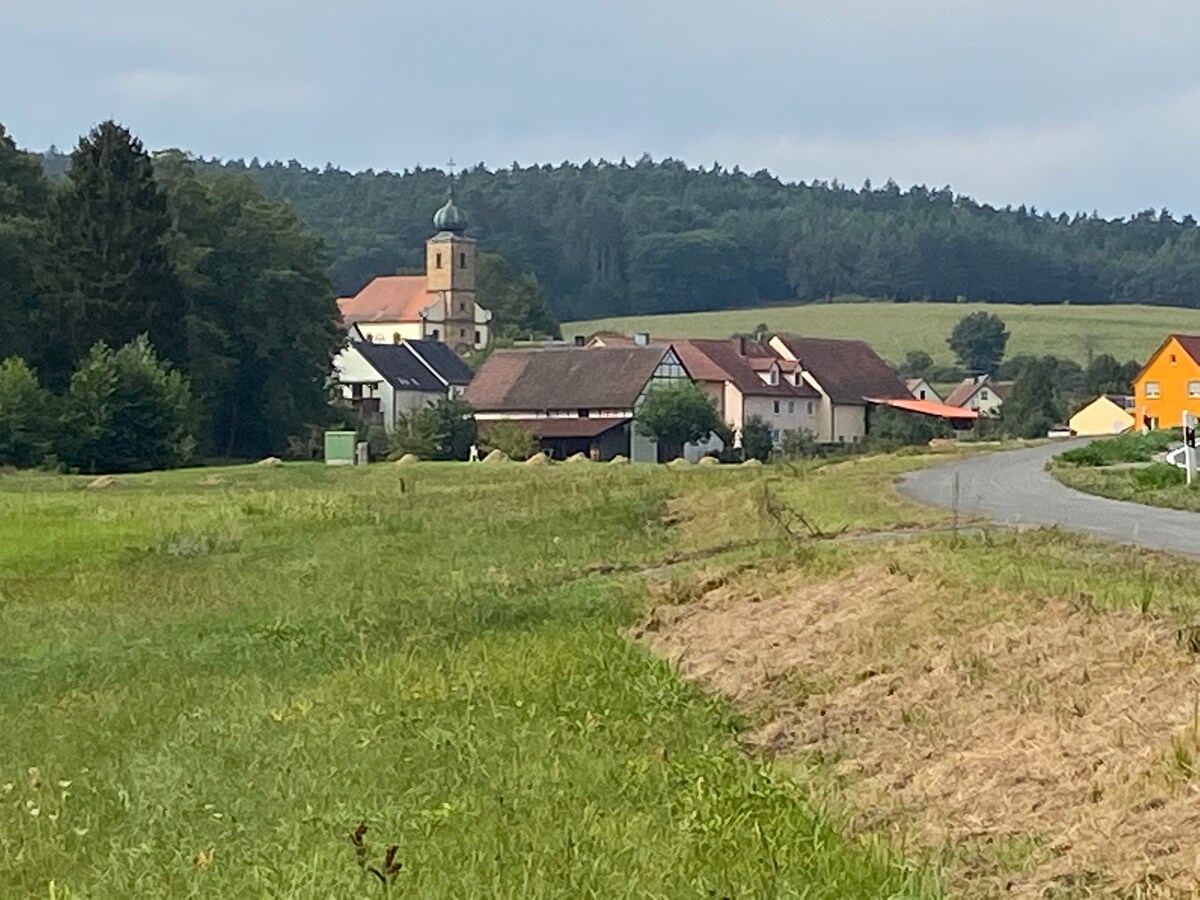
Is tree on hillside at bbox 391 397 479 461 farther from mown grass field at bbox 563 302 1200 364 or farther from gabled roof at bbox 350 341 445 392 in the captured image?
mown grass field at bbox 563 302 1200 364

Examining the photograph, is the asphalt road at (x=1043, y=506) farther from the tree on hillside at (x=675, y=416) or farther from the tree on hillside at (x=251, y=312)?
the tree on hillside at (x=675, y=416)

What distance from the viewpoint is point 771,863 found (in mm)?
9047

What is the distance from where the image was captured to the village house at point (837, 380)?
112125 mm

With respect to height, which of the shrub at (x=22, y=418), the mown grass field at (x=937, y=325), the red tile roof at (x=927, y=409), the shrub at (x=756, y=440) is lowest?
the shrub at (x=756, y=440)

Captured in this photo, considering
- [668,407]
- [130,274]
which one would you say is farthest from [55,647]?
[668,407]

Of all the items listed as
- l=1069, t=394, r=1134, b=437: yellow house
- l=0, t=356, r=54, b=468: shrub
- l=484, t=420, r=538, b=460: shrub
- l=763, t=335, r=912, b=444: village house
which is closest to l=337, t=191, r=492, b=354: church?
l=763, t=335, r=912, b=444: village house

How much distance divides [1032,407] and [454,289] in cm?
7203

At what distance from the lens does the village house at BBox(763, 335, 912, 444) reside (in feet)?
368

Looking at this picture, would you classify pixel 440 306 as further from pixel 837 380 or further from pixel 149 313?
pixel 149 313

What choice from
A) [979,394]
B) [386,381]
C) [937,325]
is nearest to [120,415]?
[386,381]

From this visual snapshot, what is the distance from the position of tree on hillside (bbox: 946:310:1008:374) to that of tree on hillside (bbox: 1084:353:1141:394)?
1100 inches

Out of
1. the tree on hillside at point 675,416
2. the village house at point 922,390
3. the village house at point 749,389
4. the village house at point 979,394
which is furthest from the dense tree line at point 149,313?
the village house at point 979,394

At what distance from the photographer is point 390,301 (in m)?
174

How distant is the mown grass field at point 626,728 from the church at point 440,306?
458 feet
